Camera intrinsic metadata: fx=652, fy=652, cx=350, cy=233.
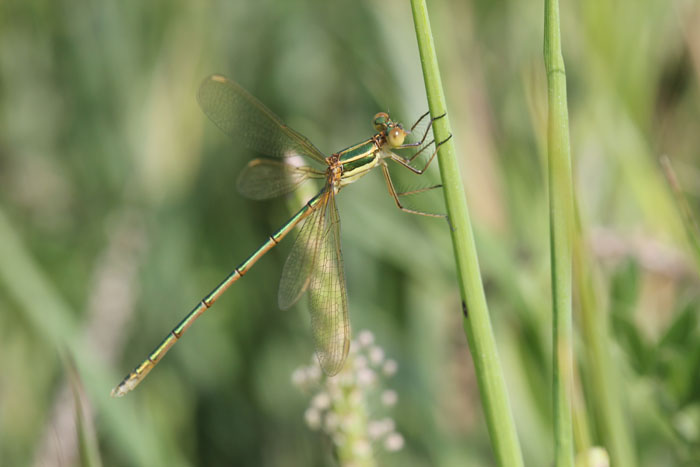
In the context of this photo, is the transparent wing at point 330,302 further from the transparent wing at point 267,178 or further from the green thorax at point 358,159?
the transparent wing at point 267,178

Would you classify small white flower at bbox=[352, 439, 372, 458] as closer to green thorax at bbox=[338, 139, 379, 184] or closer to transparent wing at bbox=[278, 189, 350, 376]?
transparent wing at bbox=[278, 189, 350, 376]

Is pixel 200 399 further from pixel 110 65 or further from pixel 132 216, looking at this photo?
pixel 110 65

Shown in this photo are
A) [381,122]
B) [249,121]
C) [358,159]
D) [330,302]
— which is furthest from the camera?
[249,121]

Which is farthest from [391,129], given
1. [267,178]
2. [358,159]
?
[267,178]

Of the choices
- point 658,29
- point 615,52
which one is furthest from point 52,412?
point 658,29

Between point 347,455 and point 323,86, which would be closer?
point 347,455

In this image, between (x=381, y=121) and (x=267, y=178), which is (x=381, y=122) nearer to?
(x=381, y=121)

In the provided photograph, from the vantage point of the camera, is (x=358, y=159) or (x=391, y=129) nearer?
(x=391, y=129)
